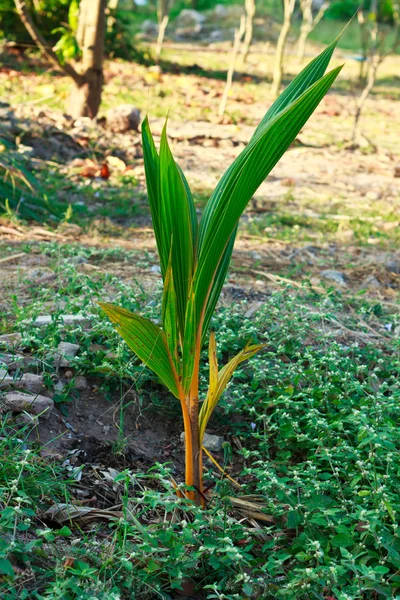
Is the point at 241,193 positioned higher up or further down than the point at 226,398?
higher up

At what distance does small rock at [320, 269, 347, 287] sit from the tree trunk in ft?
12.6

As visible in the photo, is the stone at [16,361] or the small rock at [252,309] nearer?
the stone at [16,361]

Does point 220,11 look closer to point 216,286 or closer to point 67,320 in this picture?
point 67,320

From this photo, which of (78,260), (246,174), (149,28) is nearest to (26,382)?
(246,174)

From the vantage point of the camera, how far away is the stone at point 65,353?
246 cm

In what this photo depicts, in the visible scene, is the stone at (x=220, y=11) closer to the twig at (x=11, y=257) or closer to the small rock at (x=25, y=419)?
the twig at (x=11, y=257)

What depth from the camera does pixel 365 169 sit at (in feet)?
24.7

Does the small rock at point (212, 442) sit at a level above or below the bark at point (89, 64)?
below

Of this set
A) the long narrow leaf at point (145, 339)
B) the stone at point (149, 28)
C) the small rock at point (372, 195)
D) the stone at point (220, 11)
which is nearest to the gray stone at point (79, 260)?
the long narrow leaf at point (145, 339)

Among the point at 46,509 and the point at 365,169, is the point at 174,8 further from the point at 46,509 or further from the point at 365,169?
the point at 46,509

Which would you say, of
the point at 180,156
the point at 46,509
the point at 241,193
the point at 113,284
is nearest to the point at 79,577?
the point at 46,509

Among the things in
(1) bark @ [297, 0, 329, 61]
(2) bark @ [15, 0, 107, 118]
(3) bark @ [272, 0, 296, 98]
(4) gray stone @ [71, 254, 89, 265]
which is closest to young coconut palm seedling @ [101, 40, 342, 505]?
(4) gray stone @ [71, 254, 89, 265]

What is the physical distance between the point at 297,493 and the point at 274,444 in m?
0.39

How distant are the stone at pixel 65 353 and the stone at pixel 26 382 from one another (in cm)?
11
